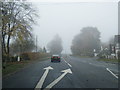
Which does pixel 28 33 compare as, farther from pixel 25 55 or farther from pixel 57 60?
pixel 25 55

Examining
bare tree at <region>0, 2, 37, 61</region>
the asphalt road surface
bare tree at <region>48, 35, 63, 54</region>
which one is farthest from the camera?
bare tree at <region>48, 35, 63, 54</region>

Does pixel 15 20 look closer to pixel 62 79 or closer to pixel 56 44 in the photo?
pixel 62 79

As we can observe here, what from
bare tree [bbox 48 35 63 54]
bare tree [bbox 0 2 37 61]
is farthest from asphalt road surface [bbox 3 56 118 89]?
bare tree [bbox 48 35 63 54]

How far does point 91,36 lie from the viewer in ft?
161

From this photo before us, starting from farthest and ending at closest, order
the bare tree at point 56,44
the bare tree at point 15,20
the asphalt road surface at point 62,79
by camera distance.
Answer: the bare tree at point 56,44
the bare tree at point 15,20
the asphalt road surface at point 62,79

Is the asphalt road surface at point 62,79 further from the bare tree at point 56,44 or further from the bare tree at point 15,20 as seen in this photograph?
the bare tree at point 56,44

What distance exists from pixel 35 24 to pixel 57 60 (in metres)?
9.89

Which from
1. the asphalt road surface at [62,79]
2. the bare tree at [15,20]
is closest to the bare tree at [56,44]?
the bare tree at [15,20]

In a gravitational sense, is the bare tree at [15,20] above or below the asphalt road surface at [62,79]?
above

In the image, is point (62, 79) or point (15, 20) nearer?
point (62, 79)

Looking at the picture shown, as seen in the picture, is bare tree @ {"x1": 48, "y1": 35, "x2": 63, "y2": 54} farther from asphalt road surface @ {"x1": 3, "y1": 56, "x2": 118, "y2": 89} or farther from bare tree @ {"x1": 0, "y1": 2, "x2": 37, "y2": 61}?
asphalt road surface @ {"x1": 3, "y1": 56, "x2": 118, "y2": 89}

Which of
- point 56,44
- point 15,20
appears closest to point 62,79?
point 15,20

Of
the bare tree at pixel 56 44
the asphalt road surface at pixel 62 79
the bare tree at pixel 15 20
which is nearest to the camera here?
the asphalt road surface at pixel 62 79

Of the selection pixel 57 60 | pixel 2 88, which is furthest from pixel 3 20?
pixel 57 60
